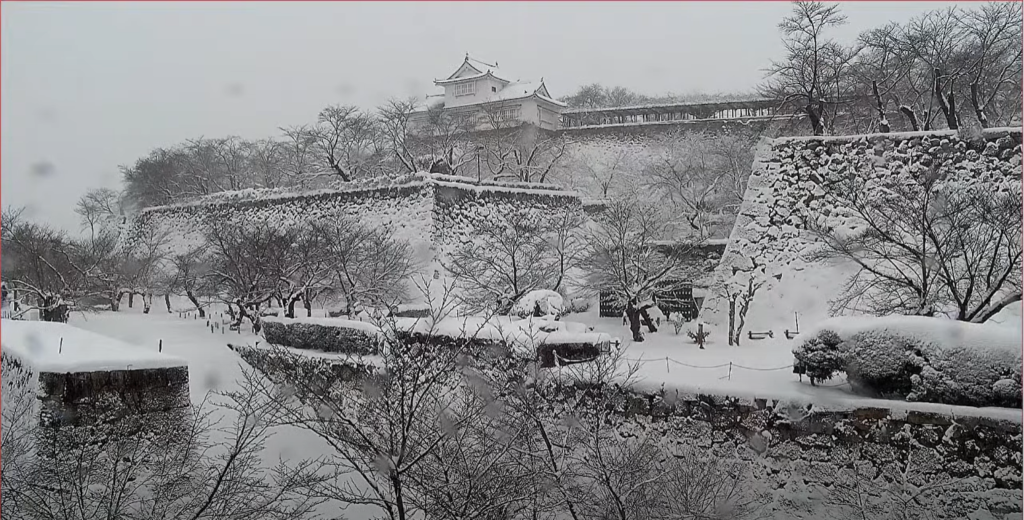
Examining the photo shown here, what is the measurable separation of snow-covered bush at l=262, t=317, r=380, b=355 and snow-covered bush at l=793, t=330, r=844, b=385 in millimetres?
5114

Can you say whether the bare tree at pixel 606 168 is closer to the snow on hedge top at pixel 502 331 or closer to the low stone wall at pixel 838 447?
the snow on hedge top at pixel 502 331

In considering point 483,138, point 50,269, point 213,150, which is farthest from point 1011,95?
point 213,150

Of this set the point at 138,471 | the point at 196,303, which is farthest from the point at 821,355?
the point at 196,303

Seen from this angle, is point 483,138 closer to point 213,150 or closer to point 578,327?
point 213,150

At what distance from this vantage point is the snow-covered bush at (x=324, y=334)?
1014 cm

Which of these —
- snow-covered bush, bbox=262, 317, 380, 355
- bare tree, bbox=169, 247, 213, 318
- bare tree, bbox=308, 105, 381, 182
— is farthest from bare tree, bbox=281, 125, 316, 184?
snow-covered bush, bbox=262, 317, 380, 355

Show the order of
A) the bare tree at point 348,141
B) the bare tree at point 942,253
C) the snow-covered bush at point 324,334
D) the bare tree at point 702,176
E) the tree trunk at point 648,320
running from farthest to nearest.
Result: the bare tree at point 348,141 → the bare tree at point 702,176 → the tree trunk at point 648,320 → the snow-covered bush at point 324,334 → the bare tree at point 942,253

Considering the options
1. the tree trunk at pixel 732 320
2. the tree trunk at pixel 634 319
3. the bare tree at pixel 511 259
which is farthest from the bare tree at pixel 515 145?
the tree trunk at pixel 732 320

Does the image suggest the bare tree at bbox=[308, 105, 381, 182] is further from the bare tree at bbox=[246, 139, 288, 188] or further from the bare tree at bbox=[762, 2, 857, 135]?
the bare tree at bbox=[762, 2, 857, 135]

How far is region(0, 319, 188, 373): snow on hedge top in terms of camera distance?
751cm

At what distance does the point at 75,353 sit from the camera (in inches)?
315

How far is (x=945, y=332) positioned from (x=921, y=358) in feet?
0.99

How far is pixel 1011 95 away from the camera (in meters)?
17.0

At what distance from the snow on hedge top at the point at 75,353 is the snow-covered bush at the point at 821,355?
6.67m
